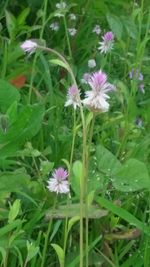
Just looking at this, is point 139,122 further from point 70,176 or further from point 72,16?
point 70,176

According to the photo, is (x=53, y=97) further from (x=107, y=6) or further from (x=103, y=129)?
(x=107, y=6)

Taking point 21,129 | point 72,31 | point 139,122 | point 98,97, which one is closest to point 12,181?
point 21,129

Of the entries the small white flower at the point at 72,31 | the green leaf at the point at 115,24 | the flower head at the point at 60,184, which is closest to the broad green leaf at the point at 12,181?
the flower head at the point at 60,184

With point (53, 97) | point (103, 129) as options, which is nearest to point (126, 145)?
point (103, 129)

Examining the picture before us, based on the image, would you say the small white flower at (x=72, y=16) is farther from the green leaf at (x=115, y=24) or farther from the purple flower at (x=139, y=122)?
the purple flower at (x=139, y=122)

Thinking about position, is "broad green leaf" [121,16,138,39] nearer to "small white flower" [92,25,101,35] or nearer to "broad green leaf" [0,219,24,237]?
"small white flower" [92,25,101,35]

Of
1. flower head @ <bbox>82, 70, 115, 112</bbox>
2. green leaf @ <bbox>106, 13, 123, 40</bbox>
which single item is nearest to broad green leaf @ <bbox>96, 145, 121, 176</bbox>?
flower head @ <bbox>82, 70, 115, 112</bbox>
